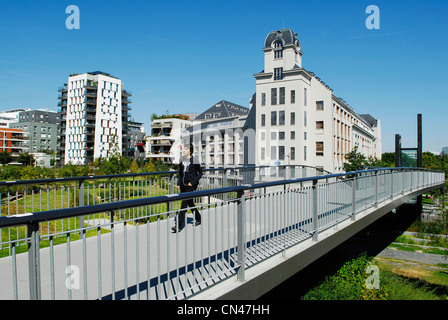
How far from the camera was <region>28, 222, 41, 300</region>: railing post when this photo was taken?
7.13 ft

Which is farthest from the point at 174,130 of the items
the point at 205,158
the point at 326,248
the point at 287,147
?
the point at 326,248

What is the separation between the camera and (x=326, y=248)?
21.2 feet

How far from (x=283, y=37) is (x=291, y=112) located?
36.4 ft

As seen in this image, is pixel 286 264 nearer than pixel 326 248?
Yes

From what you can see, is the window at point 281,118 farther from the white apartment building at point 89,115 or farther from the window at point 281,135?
the white apartment building at point 89,115

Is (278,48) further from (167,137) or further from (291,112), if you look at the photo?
(167,137)

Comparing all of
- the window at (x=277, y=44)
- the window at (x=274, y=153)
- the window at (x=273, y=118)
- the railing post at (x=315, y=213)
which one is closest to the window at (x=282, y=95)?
the window at (x=273, y=118)

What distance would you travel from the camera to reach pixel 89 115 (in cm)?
8088

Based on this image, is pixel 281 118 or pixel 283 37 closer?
pixel 281 118

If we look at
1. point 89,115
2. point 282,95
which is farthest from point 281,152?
point 89,115

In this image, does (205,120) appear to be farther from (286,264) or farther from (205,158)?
(286,264)

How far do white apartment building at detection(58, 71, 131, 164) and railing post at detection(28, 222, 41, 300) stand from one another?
80419mm
